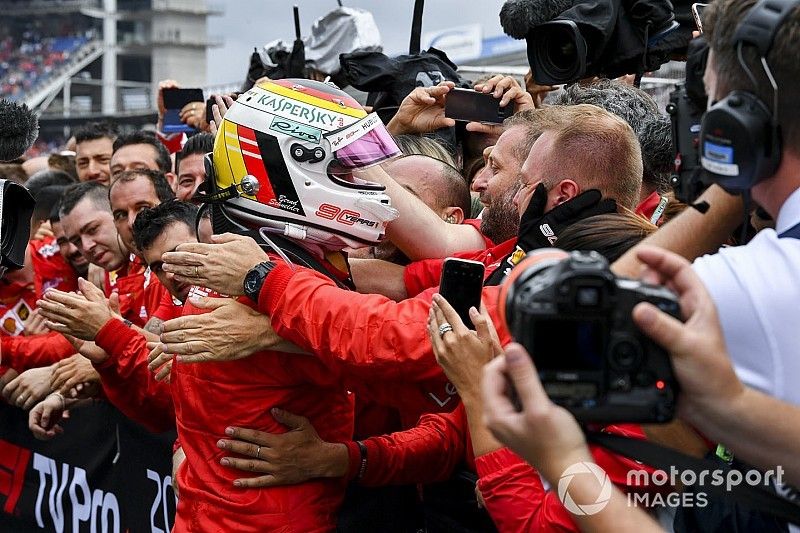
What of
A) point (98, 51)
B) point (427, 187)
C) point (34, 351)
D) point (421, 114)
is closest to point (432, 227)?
point (427, 187)

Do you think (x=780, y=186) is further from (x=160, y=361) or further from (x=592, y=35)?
(x=592, y=35)

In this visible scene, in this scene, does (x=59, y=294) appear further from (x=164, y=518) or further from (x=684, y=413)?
(x=684, y=413)

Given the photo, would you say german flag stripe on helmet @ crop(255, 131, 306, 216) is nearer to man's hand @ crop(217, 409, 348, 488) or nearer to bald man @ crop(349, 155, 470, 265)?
man's hand @ crop(217, 409, 348, 488)

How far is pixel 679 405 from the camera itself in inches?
59.4

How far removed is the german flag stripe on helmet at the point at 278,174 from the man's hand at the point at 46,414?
7.37ft

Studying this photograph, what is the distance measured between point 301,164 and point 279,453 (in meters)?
0.80

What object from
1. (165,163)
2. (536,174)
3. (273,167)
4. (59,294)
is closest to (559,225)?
(536,174)

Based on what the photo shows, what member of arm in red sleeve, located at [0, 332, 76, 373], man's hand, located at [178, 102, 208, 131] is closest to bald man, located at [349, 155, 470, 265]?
arm in red sleeve, located at [0, 332, 76, 373]

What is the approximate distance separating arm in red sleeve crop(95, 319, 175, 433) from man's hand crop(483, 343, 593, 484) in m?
2.63

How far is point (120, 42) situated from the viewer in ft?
220

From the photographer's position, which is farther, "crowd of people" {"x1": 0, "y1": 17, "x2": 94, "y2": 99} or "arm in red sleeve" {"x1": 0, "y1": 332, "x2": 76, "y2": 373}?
"crowd of people" {"x1": 0, "y1": 17, "x2": 94, "y2": 99}

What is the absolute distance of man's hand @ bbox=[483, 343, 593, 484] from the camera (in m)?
1.45

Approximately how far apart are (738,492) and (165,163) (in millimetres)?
5230

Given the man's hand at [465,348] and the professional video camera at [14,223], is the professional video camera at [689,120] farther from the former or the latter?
the professional video camera at [14,223]
